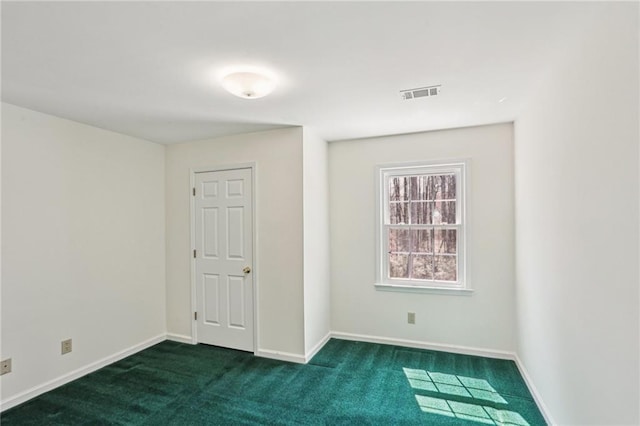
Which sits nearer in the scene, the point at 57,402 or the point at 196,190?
the point at 57,402

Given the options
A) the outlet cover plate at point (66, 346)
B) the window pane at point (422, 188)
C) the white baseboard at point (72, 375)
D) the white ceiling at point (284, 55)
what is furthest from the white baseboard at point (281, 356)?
the white ceiling at point (284, 55)

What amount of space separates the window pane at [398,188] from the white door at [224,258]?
163cm

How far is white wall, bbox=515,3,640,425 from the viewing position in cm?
129

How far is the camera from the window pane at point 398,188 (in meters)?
3.77

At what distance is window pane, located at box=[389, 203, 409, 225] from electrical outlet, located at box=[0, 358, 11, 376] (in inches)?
144

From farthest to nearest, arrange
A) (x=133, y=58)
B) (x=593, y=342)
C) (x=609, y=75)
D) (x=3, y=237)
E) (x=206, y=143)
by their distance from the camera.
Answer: (x=206, y=143), (x=3, y=237), (x=133, y=58), (x=593, y=342), (x=609, y=75)

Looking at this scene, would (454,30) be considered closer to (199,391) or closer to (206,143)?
(206,143)

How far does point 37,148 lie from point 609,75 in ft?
12.7

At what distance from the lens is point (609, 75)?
1401mm

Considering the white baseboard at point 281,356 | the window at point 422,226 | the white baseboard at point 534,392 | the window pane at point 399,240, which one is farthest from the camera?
the window pane at point 399,240

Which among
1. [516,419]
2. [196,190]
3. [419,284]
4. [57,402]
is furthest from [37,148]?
[516,419]

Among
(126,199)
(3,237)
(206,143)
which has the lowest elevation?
(3,237)

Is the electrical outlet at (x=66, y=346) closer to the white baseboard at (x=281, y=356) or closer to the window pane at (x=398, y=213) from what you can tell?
the white baseboard at (x=281, y=356)

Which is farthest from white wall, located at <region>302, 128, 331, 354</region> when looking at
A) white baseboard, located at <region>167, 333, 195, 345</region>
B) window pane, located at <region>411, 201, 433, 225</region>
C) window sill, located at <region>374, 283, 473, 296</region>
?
white baseboard, located at <region>167, 333, 195, 345</region>
